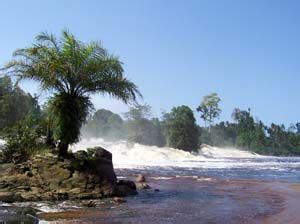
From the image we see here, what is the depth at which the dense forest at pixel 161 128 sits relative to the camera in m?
21.0

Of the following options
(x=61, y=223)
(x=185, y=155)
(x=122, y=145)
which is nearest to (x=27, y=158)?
(x=61, y=223)

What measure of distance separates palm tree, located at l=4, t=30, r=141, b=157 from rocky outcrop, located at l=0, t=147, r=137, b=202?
1.16 m

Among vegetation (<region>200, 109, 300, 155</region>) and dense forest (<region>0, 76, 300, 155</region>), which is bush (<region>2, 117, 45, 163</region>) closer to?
dense forest (<region>0, 76, 300, 155</region>)

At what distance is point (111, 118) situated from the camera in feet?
470

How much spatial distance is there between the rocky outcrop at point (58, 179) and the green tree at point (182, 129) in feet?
254

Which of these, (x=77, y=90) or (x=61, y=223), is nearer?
(x=61, y=223)

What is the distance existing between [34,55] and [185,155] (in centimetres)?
6433

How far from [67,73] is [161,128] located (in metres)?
84.3

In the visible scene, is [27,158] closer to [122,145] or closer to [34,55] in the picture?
[34,55]

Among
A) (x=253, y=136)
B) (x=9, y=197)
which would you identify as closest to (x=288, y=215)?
(x=9, y=197)

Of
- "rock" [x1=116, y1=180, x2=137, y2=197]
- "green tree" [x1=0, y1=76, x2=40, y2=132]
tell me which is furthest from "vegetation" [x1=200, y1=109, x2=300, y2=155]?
"rock" [x1=116, y1=180, x2=137, y2=197]

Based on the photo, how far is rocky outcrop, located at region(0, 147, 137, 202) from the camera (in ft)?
53.9

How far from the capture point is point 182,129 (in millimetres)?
96375

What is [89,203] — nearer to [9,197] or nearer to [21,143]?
[9,197]
